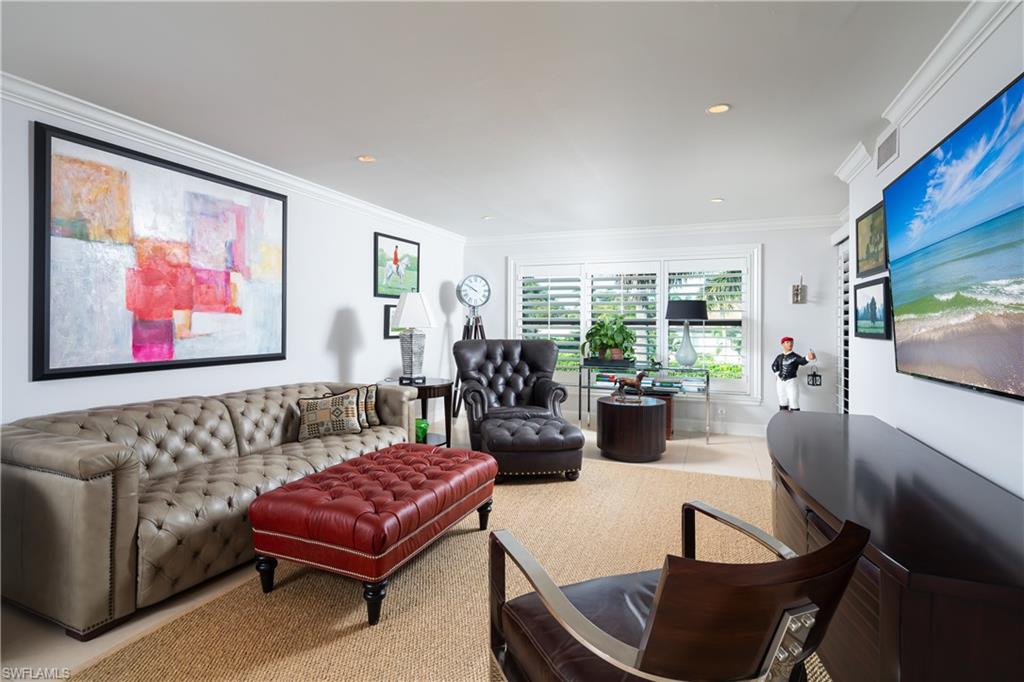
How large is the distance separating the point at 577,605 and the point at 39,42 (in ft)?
10.0

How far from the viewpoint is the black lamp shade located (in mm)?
5613

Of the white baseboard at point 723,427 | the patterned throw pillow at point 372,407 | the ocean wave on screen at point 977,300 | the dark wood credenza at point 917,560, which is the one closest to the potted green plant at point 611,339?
the white baseboard at point 723,427

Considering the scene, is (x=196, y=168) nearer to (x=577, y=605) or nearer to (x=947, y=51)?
(x=577, y=605)

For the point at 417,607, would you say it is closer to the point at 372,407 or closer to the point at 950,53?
the point at 372,407

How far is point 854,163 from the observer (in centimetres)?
348

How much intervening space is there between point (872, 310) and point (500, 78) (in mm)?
2587

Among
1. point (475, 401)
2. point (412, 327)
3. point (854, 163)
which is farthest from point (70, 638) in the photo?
point (854, 163)

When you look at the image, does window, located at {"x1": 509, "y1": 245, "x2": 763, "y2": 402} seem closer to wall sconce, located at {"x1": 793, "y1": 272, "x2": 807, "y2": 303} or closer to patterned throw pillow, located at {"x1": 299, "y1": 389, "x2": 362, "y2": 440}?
wall sconce, located at {"x1": 793, "y1": 272, "x2": 807, "y2": 303}

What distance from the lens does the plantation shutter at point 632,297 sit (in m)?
6.23

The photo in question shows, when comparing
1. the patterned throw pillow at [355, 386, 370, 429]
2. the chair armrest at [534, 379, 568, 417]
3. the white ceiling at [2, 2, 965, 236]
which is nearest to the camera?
the white ceiling at [2, 2, 965, 236]

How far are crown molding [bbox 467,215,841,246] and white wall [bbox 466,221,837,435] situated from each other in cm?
1

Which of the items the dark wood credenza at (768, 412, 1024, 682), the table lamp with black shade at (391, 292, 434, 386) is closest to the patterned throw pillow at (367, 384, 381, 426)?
the table lamp with black shade at (391, 292, 434, 386)

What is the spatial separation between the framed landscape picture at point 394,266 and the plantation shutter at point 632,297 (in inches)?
87.3

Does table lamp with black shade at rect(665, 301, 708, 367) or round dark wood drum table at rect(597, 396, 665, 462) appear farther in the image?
table lamp with black shade at rect(665, 301, 708, 367)
